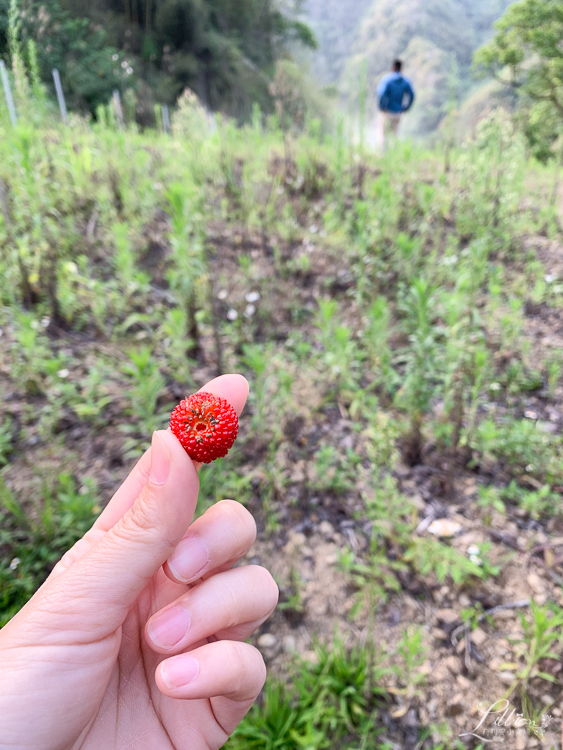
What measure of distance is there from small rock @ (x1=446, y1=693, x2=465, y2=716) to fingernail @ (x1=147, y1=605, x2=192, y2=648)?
3.58ft

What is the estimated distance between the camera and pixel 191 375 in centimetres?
240

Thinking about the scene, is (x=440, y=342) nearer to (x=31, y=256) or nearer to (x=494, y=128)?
(x=494, y=128)

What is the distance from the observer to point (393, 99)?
539cm

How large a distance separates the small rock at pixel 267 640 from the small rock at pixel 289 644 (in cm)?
4

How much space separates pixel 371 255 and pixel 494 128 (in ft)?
5.81

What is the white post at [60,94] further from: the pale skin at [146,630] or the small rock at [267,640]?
the small rock at [267,640]

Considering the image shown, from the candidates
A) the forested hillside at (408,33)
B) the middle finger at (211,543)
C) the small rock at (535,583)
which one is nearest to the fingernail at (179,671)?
the middle finger at (211,543)

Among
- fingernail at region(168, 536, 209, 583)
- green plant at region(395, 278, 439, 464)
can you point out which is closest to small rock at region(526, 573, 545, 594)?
green plant at region(395, 278, 439, 464)

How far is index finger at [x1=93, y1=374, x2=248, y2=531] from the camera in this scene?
2.62ft

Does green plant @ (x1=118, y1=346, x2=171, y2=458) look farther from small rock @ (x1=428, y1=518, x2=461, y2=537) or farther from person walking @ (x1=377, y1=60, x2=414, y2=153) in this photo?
person walking @ (x1=377, y1=60, x2=414, y2=153)

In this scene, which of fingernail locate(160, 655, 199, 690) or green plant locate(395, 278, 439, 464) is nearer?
fingernail locate(160, 655, 199, 690)

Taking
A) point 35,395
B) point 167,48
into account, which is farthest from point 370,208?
point 167,48

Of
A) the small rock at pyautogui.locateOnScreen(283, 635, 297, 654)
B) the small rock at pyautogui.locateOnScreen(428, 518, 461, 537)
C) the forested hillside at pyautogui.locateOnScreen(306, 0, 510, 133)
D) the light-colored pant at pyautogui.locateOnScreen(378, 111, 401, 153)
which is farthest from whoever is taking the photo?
the forested hillside at pyautogui.locateOnScreen(306, 0, 510, 133)

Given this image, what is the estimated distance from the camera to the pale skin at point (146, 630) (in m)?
0.64
